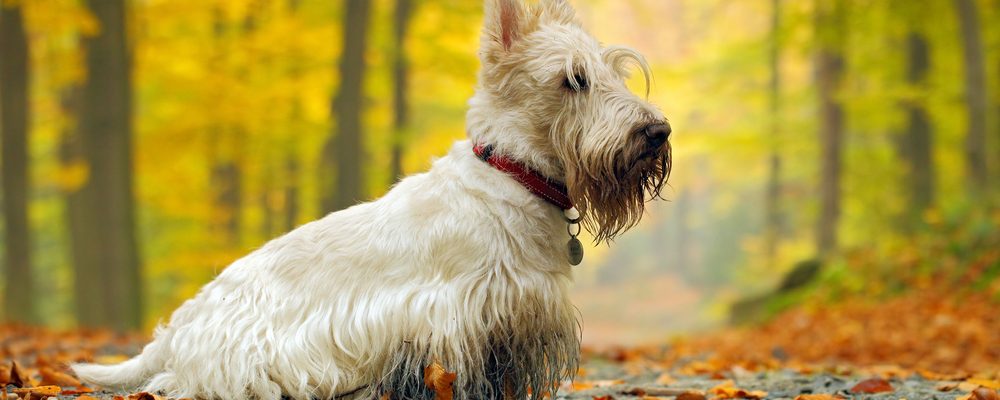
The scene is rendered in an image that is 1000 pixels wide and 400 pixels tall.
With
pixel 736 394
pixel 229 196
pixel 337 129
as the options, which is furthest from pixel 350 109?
pixel 736 394

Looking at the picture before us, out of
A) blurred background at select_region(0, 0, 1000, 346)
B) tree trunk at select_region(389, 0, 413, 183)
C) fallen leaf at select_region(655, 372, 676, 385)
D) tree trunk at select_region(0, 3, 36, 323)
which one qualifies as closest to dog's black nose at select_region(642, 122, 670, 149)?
fallen leaf at select_region(655, 372, 676, 385)

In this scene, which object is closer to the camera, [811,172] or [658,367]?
[658,367]

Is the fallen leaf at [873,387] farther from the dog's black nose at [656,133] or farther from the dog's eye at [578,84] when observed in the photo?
the dog's eye at [578,84]

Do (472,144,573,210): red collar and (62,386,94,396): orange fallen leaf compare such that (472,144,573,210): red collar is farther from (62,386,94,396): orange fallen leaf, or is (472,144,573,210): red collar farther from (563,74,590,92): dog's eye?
(62,386,94,396): orange fallen leaf

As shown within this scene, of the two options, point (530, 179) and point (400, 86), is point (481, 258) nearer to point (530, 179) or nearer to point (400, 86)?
point (530, 179)

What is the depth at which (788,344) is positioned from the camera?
11.2 m

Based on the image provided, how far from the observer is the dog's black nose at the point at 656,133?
3.77 meters

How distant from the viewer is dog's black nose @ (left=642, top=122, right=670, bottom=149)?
12.4 feet

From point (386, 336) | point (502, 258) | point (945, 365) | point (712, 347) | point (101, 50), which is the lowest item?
point (712, 347)

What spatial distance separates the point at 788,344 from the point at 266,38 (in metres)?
10.4

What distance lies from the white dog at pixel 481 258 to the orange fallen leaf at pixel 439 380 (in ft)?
0.12

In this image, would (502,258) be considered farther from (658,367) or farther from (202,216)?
(202,216)

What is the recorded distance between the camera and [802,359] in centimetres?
916

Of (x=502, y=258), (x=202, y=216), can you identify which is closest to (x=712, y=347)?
(x=502, y=258)
